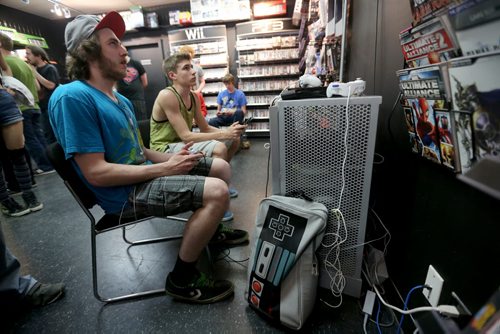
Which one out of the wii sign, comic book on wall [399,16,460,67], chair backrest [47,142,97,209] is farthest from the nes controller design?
the wii sign

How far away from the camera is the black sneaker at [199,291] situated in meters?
1.16

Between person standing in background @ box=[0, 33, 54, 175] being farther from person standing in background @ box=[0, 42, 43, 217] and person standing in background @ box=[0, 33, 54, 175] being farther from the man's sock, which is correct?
the man's sock

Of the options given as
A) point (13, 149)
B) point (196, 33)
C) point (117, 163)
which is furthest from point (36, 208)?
point (196, 33)

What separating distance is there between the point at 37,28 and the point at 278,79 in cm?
572

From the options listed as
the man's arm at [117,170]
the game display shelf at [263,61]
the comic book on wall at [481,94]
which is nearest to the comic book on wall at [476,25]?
the comic book on wall at [481,94]

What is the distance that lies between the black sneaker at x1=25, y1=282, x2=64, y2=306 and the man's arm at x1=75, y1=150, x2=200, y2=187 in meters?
0.70

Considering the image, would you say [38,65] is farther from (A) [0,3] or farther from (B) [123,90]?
(A) [0,3]

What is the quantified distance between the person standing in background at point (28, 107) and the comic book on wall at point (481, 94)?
3.56 meters

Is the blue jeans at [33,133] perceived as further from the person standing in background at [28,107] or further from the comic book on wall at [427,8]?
the comic book on wall at [427,8]

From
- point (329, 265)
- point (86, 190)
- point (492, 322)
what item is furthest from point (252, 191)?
point (492, 322)

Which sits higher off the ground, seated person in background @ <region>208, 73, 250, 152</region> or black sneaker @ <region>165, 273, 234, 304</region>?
seated person in background @ <region>208, 73, 250, 152</region>

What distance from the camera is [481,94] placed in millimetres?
497

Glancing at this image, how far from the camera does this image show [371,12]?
1.18m

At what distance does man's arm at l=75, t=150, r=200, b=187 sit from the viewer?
1014 millimetres
